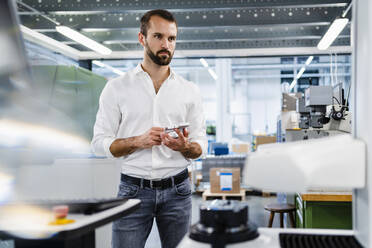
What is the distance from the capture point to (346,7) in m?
4.38

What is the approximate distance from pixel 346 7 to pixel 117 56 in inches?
151

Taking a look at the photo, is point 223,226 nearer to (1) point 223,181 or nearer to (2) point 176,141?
(2) point 176,141

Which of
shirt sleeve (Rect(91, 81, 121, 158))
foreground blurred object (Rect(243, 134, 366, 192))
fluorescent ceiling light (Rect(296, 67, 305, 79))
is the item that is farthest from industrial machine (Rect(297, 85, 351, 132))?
fluorescent ceiling light (Rect(296, 67, 305, 79))

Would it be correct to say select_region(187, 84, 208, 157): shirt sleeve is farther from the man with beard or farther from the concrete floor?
the concrete floor

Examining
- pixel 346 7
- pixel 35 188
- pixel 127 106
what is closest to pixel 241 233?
pixel 127 106

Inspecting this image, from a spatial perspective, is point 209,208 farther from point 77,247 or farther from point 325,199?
point 325,199

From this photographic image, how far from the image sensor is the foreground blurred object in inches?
24.7

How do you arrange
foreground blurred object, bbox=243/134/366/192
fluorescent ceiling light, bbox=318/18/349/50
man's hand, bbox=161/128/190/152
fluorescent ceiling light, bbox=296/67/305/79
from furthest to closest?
fluorescent ceiling light, bbox=296/67/305/79
fluorescent ceiling light, bbox=318/18/349/50
man's hand, bbox=161/128/190/152
foreground blurred object, bbox=243/134/366/192

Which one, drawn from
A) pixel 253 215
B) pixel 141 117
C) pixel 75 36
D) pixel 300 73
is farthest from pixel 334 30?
pixel 300 73

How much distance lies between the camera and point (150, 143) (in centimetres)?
151

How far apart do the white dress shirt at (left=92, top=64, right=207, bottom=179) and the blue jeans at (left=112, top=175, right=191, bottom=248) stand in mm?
78

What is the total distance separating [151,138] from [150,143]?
3 centimetres

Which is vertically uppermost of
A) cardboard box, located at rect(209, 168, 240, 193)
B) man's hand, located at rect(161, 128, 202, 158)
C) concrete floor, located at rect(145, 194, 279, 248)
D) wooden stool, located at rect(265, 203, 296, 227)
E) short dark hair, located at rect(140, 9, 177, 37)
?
short dark hair, located at rect(140, 9, 177, 37)

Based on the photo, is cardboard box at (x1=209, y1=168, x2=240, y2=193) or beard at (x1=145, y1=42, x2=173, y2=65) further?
cardboard box at (x1=209, y1=168, x2=240, y2=193)
